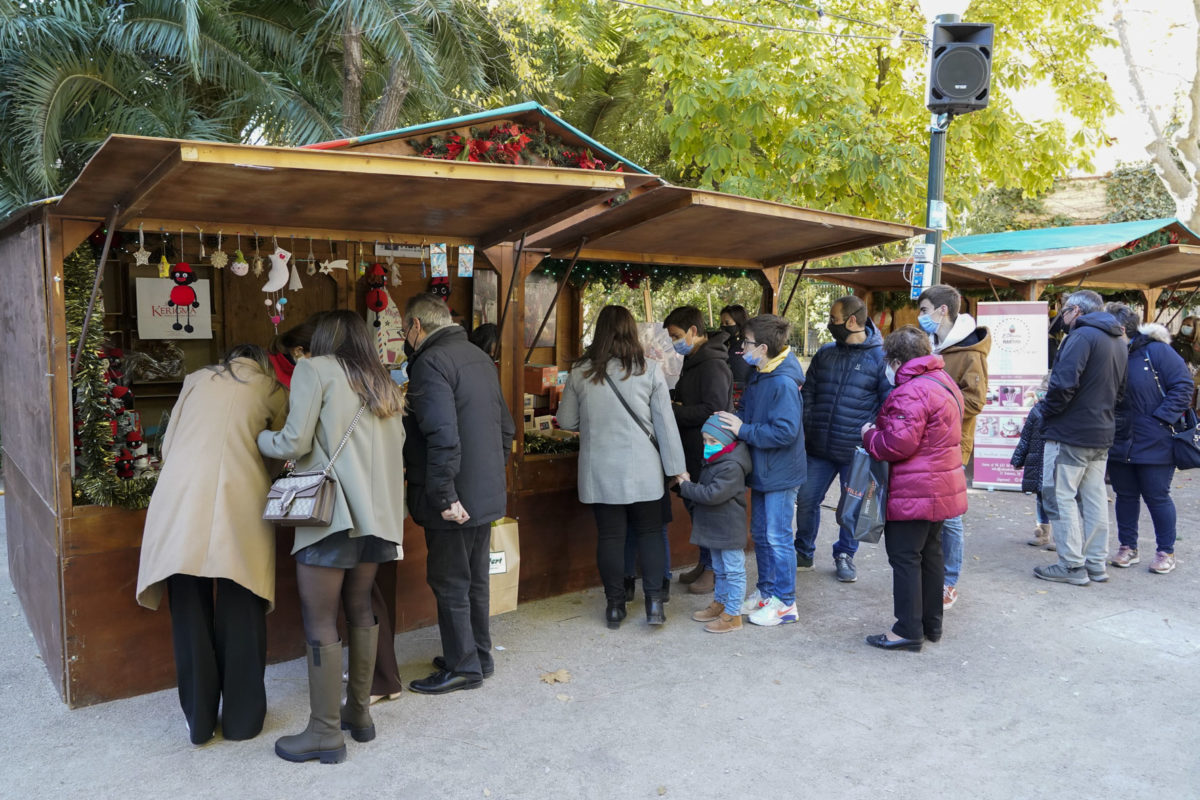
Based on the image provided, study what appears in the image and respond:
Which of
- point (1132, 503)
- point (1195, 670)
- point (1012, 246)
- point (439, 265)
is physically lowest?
point (1195, 670)

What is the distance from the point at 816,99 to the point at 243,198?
7567 mm

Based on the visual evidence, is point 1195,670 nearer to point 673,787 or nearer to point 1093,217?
point 673,787

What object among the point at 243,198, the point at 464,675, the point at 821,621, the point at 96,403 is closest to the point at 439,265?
the point at 243,198

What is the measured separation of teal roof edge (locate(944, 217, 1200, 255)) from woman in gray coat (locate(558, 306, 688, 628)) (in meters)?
7.59

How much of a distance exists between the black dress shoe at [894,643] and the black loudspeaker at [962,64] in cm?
392

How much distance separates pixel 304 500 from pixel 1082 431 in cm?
491

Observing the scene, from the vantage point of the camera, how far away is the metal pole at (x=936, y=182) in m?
6.29

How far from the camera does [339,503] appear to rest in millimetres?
3377

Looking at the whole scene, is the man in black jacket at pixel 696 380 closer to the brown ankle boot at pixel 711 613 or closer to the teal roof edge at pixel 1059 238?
the brown ankle boot at pixel 711 613

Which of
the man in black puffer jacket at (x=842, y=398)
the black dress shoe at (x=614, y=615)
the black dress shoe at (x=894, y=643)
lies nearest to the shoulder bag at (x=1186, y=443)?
the man in black puffer jacket at (x=842, y=398)

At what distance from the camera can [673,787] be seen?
334 centimetres

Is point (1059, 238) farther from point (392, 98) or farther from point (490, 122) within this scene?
point (490, 122)

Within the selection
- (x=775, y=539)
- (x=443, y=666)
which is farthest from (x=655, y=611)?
(x=443, y=666)

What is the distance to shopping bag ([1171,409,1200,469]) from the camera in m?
5.97
